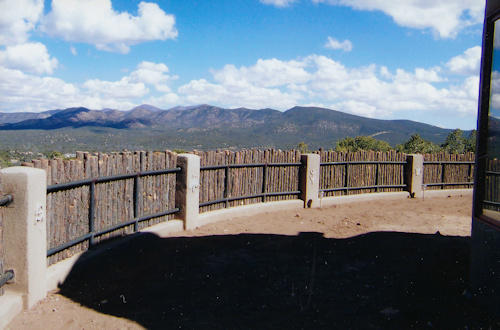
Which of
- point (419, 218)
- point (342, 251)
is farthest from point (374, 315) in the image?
point (419, 218)

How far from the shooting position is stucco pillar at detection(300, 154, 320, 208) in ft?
42.4

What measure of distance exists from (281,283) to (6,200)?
386 cm

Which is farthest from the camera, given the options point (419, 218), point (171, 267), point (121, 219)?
point (419, 218)

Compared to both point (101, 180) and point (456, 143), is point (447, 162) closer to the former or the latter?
point (101, 180)

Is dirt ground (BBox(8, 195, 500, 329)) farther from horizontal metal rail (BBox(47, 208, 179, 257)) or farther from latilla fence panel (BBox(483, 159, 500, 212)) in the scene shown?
latilla fence panel (BBox(483, 159, 500, 212))

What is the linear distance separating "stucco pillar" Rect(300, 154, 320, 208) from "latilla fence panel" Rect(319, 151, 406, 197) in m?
0.42

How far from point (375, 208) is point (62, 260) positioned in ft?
31.2

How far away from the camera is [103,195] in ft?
24.6

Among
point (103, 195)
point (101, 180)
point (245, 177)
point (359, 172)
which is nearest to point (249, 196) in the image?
point (245, 177)

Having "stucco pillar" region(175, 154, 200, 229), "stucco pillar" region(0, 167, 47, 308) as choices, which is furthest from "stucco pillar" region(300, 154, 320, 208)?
"stucco pillar" region(0, 167, 47, 308)

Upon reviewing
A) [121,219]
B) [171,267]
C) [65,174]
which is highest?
[65,174]

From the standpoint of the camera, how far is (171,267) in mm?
7410

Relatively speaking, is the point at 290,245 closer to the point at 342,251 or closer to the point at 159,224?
the point at 342,251

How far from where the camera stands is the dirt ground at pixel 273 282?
17.8 feet
